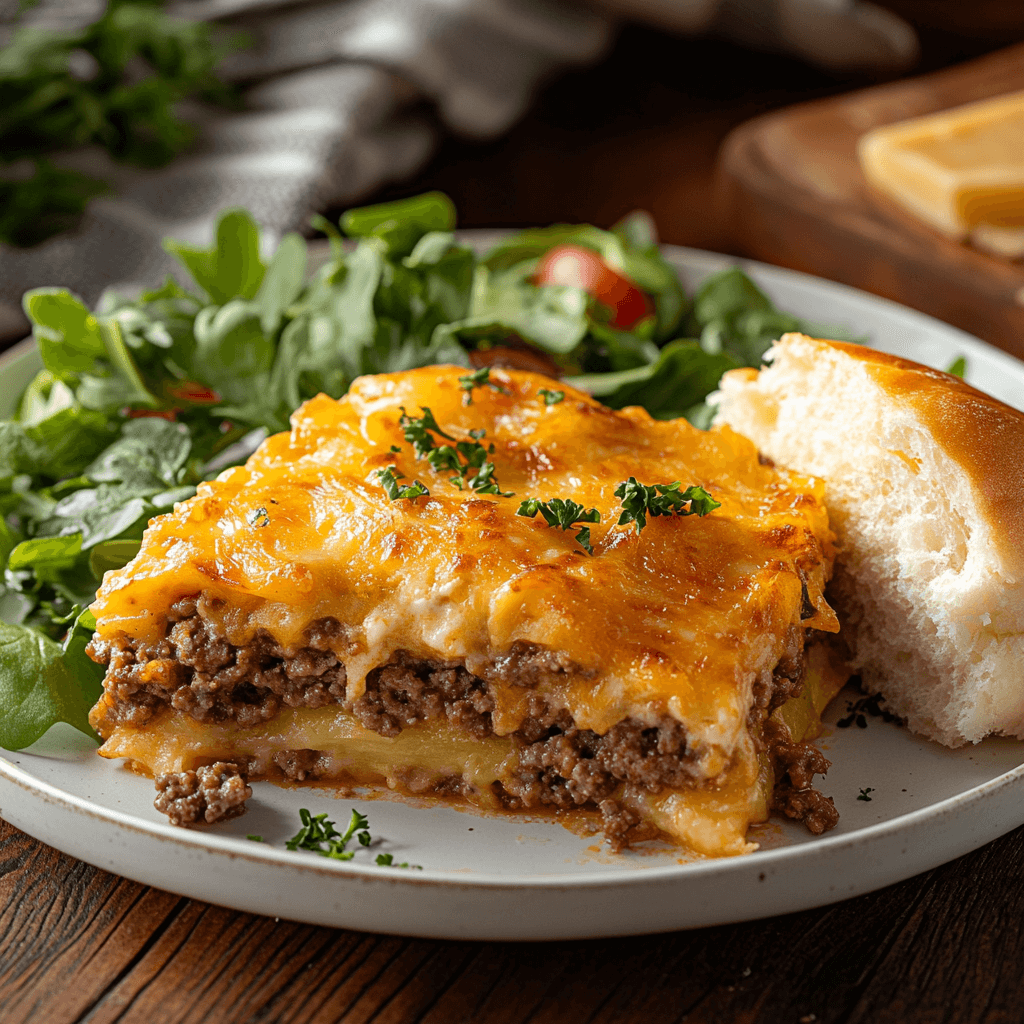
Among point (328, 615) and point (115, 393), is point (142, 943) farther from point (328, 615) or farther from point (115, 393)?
point (115, 393)

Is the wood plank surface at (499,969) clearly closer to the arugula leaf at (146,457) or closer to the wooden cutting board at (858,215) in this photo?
the arugula leaf at (146,457)

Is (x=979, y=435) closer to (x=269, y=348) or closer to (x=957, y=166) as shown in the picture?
(x=269, y=348)

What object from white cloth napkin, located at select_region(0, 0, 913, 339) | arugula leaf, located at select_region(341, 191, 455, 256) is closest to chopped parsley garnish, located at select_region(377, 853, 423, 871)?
arugula leaf, located at select_region(341, 191, 455, 256)

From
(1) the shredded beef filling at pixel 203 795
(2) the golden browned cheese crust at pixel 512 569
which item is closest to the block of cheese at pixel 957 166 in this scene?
(2) the golden browned cheese crust at pixel 512 569

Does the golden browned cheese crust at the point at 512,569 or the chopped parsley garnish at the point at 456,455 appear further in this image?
the chopped parsley garnish at the point at 456,455

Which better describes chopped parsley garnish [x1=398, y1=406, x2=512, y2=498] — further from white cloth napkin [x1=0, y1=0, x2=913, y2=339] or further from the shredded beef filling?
white cloth napkin [x1=0, y1=0, x2=913, y2=339]

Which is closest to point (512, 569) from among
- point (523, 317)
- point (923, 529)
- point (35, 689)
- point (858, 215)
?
point (923, 529)

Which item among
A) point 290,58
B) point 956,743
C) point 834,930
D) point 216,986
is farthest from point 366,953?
point 290,58
